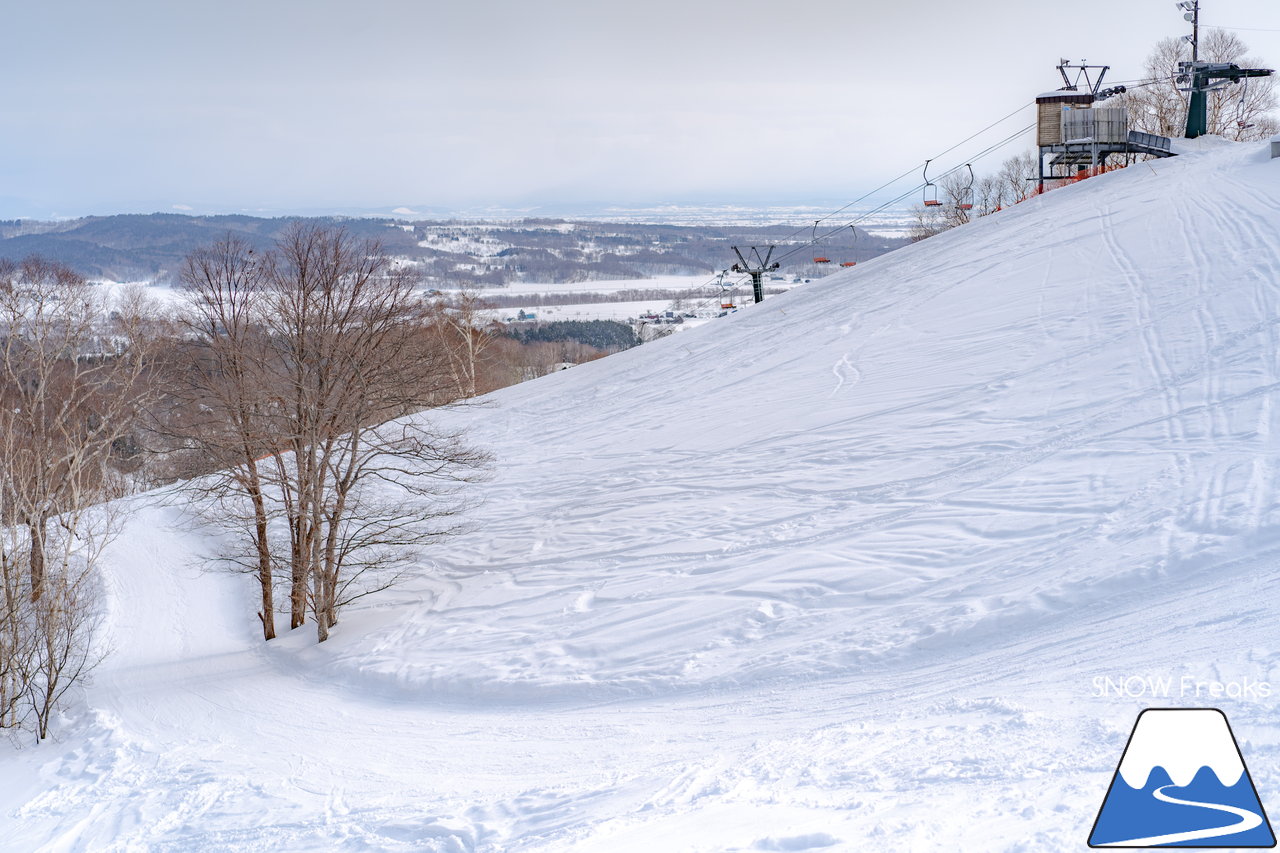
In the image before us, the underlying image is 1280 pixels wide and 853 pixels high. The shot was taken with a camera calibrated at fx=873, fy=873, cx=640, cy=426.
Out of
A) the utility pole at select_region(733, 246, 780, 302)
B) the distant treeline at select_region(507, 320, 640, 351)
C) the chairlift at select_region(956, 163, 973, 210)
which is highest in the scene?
the chairlift at select_region(956, 163, 973, 210)

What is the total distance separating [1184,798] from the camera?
4820 millimetres

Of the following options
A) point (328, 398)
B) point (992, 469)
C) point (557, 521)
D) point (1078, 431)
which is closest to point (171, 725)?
point (328, 398)

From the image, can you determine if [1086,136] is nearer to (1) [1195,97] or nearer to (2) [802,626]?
(1) [1195,97]

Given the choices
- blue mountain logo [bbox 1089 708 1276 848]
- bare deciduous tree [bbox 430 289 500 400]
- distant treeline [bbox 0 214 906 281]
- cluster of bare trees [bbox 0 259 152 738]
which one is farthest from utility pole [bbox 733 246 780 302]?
distant treeline [bbox 0 214 906 281]

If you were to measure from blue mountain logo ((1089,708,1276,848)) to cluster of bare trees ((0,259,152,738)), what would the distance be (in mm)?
14328

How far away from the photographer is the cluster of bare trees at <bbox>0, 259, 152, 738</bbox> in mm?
14141

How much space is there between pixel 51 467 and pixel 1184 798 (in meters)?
19.9

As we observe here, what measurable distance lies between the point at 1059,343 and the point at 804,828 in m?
14.9

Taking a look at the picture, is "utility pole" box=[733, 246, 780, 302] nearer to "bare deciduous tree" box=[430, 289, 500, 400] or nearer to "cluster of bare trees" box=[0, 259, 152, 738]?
"bare deciduous tree" box=[430, 289, 500, 400]

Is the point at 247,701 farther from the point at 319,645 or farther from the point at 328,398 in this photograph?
the point at 328,398

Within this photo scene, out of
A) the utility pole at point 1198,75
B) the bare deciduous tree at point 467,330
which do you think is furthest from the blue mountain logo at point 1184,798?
the utility pole at point 1198,75

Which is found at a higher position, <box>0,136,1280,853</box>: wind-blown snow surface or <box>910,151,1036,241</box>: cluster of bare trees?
<box>910,151,1036,241</box>: cluster of bare trees

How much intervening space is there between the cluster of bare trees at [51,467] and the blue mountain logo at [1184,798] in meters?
14.3

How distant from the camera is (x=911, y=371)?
19.3 metres
